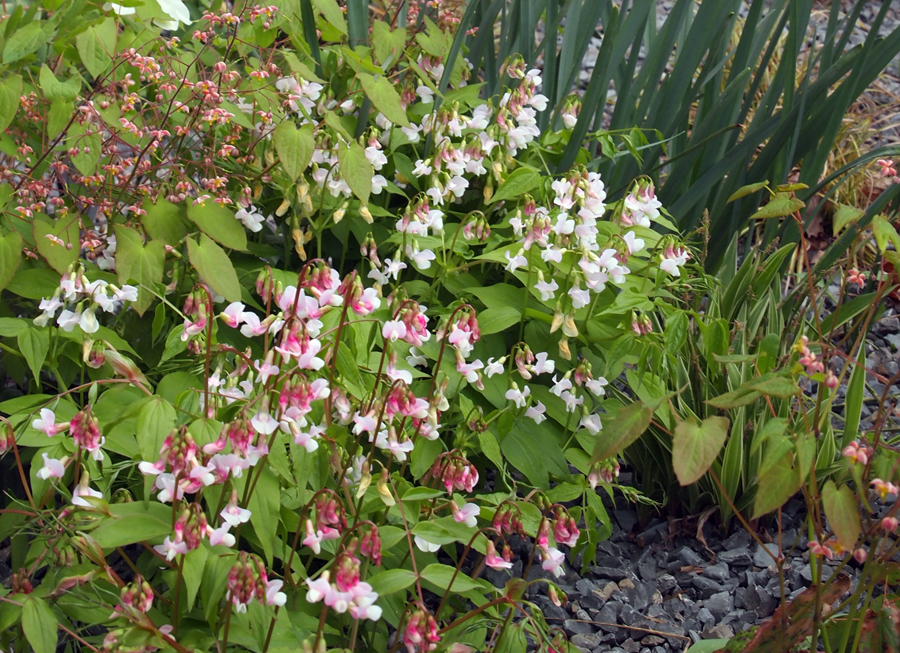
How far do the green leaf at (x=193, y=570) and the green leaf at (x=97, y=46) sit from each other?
3.09ft

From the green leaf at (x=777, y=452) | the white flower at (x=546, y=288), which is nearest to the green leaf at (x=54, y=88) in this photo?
the white flower at (x=546, y=288)

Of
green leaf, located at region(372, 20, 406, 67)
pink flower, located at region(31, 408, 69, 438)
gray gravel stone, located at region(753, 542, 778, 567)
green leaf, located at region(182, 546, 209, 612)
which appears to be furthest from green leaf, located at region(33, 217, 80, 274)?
gray gravel stone, located at region(753, 542, 778, 567)

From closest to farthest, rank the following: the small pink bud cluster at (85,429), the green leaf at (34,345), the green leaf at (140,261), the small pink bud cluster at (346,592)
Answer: the small pink bud cluster at (346,592) → the small pink bud cluster at (85,429) → the green leaf at (34,345) → the green leaf at (140,261)

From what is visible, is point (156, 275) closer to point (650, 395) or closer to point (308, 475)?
point (308, 475)

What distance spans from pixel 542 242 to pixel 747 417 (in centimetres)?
72

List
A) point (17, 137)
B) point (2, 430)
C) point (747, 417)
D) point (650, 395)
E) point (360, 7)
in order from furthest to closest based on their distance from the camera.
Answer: point (360, 7) → point (747, 417) → point (17, 137) → point (650, 395) → point (2, 430)

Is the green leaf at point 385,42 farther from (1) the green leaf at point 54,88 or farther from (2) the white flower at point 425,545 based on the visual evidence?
(2) the white flower at point 425,545

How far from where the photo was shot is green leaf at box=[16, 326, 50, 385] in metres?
1.42

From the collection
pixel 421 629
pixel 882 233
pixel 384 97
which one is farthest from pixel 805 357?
pixel 384 97

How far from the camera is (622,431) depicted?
1.10 metres

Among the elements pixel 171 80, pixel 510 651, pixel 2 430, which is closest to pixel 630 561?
pixel 510 651

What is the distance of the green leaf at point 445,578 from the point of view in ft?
4.14

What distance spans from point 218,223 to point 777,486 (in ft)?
3.76

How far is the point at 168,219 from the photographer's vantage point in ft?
5.58
